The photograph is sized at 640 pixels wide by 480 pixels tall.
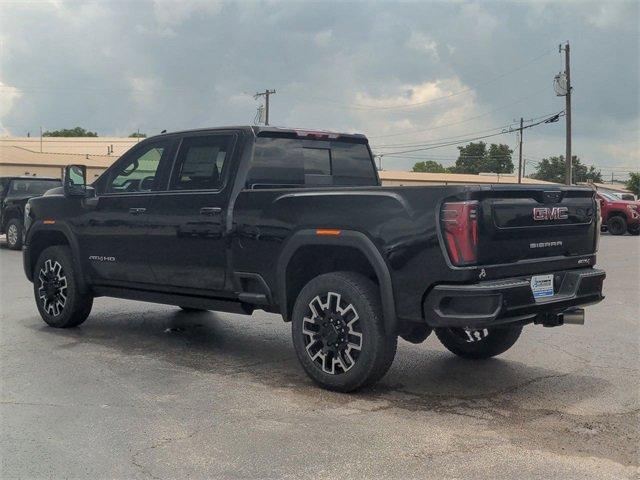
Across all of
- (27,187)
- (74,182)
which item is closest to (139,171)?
(74,182)

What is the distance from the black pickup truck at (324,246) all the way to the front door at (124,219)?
2 centimetres

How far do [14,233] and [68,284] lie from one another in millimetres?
10974

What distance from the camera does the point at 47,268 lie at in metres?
A: 7.65

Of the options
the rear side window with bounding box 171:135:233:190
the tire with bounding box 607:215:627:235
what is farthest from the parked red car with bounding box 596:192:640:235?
the rear side window with bounding box 171:135:233:190

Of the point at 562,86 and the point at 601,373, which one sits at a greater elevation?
the point at 562,86

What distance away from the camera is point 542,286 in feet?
16.7

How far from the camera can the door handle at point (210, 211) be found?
599 centimetres

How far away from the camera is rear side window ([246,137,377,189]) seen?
616 centimetres

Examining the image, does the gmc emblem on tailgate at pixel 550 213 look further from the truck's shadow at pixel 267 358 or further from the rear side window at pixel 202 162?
the rear side window at pixel 202 162

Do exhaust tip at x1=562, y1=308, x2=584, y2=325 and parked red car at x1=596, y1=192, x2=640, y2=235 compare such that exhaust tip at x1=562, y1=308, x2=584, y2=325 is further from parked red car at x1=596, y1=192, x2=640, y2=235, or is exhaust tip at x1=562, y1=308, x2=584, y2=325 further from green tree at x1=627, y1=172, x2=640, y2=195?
green tree at x1=627, y1=172, x2=640, y2=195

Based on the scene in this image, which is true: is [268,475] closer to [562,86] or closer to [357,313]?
[357,313]

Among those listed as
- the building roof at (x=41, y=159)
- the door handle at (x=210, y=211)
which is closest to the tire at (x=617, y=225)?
the door handle at (x=210, y=211)

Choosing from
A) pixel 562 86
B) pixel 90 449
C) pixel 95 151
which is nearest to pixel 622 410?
pixel 90 449

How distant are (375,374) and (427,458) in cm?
114
